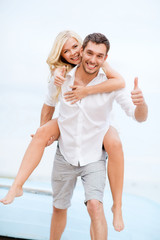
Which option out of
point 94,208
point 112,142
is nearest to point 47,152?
point 112,142

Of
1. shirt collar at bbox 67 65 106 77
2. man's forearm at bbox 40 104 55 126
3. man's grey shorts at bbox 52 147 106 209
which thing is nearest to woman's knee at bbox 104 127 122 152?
man's grey shorts at bbox 52 147 106 209

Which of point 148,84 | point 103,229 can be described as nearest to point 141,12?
point 148,84

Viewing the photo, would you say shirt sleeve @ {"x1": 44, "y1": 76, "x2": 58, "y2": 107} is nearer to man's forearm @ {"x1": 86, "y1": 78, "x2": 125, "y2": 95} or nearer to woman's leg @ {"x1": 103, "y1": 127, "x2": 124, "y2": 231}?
man's forearm @ {"x1": 86, "y1": 78, "x2": 125, "y2": 95}

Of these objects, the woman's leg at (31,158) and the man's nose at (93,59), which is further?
the woman's leg at (31,158)

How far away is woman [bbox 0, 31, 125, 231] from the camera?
2.15 metres

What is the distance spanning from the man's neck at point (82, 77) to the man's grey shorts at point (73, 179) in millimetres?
502

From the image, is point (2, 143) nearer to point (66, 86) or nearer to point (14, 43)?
point (14, 43)

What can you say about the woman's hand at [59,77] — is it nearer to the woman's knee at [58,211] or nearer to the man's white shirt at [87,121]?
the man's white shirt at [87,121]

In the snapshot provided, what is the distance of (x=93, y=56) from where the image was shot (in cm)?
209

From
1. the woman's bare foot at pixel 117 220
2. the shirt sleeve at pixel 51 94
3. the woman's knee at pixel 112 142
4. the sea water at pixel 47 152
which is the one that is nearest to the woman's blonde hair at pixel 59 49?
the shirt sleeve at pixel 51 94

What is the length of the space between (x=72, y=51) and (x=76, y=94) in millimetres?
309

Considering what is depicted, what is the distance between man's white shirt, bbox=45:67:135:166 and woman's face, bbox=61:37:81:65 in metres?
0.10

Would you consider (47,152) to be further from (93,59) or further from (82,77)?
(93,59)

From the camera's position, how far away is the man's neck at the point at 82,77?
223 cm
